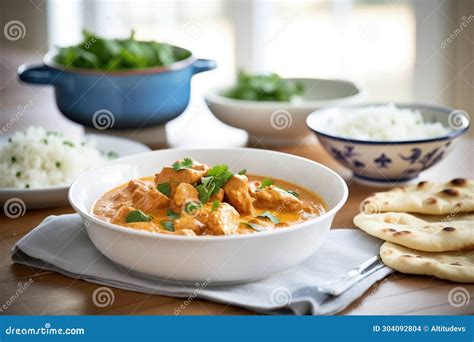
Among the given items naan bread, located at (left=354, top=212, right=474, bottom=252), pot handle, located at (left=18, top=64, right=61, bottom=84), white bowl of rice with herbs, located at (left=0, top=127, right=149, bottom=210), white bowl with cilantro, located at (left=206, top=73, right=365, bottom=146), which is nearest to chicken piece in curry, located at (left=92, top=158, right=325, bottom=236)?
naan bread, located at (left=354, top=212, right=474, bottom=252)

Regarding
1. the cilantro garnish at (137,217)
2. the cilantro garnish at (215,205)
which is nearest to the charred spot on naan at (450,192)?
the cilantro garnish at (215,205)

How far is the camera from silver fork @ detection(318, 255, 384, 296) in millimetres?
1257

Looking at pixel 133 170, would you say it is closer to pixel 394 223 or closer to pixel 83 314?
pixel 83 314

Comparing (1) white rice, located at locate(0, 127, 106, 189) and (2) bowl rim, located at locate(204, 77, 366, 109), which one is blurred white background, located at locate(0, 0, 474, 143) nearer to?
(2) bowl rim, located at locate(204, 77, 366, 109)

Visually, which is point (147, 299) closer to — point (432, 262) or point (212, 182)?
point (212, 182)

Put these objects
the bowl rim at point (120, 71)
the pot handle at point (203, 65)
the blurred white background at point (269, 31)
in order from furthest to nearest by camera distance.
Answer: the blurred white background at point (269, 31)
the pot handle at point (203, 65)
the bowl rim at point (120, 71)

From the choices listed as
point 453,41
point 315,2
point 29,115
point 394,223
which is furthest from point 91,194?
point 315,2

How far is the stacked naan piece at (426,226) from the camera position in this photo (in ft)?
4.48

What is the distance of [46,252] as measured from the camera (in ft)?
4.72

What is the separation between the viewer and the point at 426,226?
1513 millimetres

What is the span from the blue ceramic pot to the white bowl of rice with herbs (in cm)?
26

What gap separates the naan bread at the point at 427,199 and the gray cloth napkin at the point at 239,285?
141 millimetres

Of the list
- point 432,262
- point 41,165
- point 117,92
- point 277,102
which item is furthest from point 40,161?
point 432,262

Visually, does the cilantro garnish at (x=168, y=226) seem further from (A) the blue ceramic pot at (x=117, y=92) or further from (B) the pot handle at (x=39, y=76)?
(B) the pot handle at (x=39, y=76)
